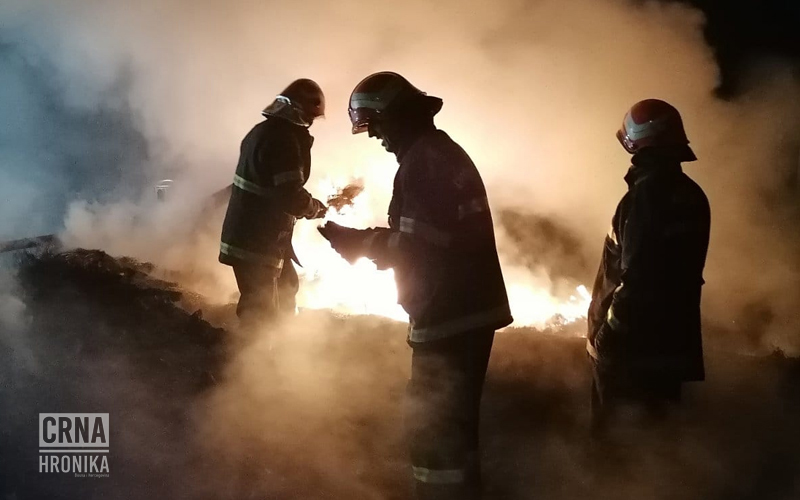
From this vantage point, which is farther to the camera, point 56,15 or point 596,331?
point 56,15

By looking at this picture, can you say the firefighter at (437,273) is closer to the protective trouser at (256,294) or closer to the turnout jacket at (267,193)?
the turnout jacket at (267,193)

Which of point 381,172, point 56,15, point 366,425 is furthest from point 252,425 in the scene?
point 56,15

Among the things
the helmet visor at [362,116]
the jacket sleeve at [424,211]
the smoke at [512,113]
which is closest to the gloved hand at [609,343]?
the jacket sleeve at [424,211]

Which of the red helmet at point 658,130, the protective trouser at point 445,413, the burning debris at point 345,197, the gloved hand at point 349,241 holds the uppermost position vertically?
the burning debris at point 345,197

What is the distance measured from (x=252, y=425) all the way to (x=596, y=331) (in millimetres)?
2301

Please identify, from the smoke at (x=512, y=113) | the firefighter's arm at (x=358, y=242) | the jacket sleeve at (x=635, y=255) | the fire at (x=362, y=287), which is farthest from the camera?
the smoke at (x=512, y=113)

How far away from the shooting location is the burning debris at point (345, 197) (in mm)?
7762

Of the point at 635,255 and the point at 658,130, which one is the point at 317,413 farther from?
the point at 658,130

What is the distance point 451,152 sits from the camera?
2.79 meters

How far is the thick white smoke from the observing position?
8.15 meters

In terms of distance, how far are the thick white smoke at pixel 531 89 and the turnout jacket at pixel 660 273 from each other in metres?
5.34

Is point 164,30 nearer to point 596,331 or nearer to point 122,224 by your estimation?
point 122,224

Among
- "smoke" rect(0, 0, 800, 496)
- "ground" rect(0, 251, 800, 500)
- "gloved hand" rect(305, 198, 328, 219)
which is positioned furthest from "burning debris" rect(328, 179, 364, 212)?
"gloved hand" rect(305, 198, 328, 219)

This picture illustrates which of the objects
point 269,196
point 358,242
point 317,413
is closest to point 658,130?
point 358,242
